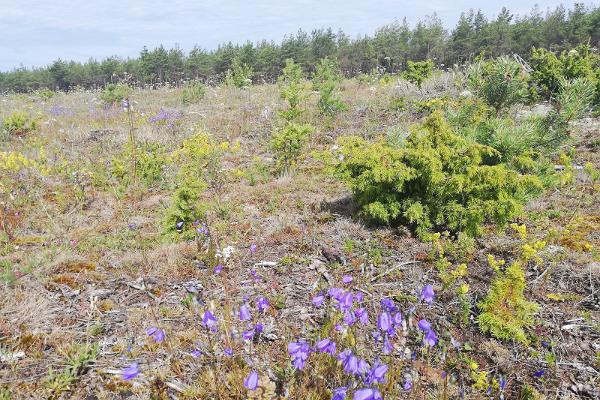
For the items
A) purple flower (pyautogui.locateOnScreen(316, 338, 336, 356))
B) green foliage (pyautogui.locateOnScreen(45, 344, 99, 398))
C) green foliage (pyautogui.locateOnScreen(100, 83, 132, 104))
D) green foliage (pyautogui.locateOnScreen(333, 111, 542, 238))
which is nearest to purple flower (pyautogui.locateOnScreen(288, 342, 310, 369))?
purple flower (pyautogui.locateOnScreen(316, 338, 336, 356))

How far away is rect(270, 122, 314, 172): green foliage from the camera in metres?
7.29

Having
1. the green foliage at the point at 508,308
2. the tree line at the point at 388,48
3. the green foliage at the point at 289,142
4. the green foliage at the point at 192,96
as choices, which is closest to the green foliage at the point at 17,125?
the green foliage at the point at 192,96

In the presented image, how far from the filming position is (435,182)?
4039 mm

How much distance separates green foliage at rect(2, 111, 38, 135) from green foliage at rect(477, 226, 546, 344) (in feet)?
42.5

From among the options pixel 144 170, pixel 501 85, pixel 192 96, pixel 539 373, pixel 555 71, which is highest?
pixel 555 71

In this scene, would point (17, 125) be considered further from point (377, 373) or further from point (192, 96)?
point (377, 373)

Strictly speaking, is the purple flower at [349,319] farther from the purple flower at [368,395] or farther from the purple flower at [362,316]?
the purple flower at [368,395]

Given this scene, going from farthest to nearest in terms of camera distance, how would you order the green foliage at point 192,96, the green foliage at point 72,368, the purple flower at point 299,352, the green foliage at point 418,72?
the green foliage at point 192,96, the green foliage at point 418,72, the green foliage at point 72,368, the purple flower at point 299,352

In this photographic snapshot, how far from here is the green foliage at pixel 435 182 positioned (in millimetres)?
3977

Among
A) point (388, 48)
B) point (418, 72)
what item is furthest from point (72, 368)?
point (388, 48)

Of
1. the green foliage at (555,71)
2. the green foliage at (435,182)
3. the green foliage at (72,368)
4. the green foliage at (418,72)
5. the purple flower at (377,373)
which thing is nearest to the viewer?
the purple flower at (377,373)

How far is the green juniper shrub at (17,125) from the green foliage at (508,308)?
510 inches

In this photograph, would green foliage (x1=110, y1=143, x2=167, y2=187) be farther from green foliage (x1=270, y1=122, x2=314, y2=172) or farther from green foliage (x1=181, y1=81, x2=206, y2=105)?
green foliage (x1=181, y1=81, x2=206, y2=105)

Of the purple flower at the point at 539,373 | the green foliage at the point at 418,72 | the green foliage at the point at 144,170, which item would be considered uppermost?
the green foliage at the point at 418,72
